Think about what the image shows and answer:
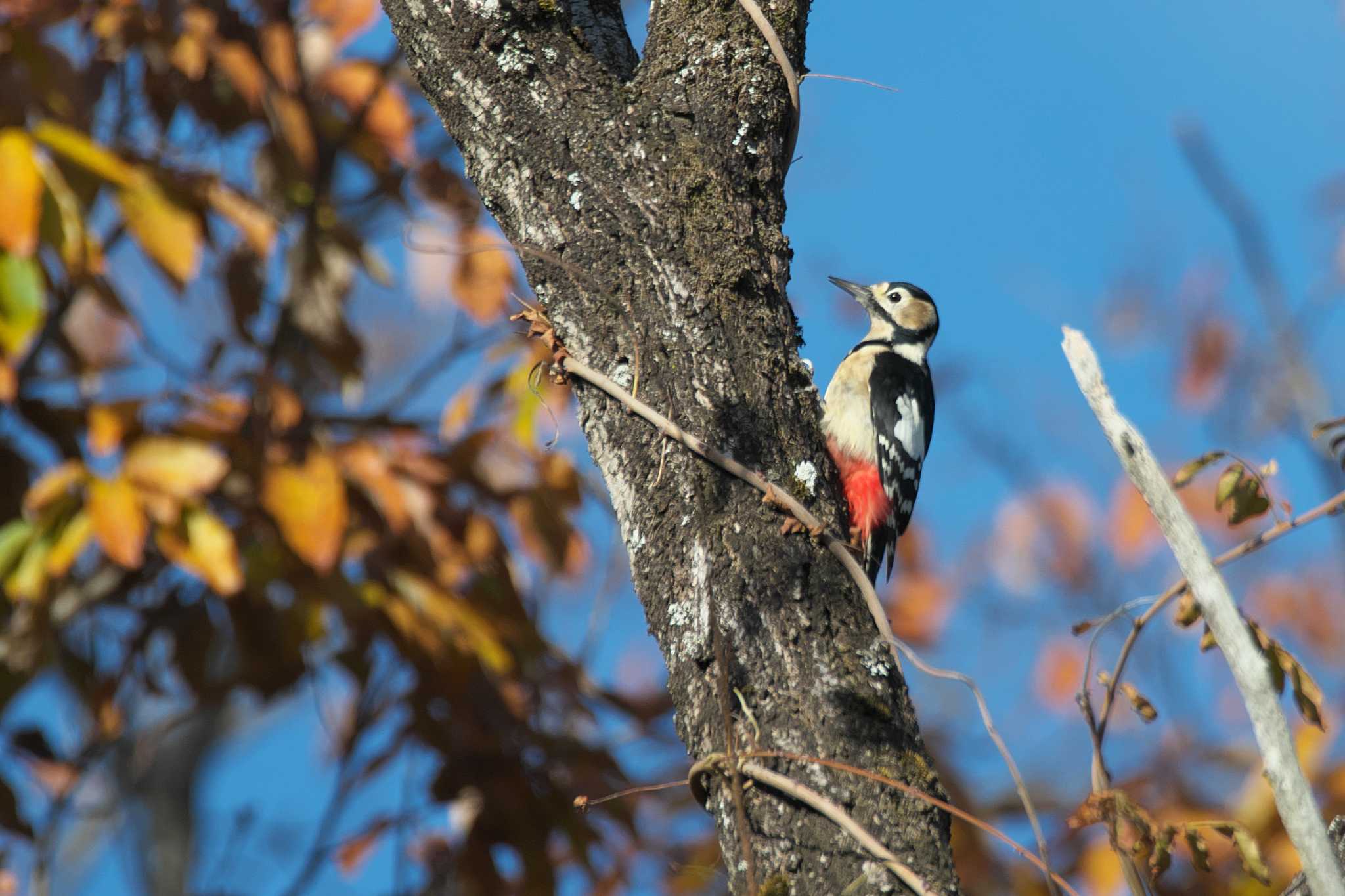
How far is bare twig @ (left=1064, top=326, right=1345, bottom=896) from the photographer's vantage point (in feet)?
4.14

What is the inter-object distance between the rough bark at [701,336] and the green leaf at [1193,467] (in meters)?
0.52

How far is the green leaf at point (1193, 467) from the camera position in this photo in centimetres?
A: 183

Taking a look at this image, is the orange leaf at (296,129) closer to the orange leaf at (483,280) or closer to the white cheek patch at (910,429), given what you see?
the orange leaf at (483,280)

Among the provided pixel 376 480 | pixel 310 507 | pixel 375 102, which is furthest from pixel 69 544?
pixel 375 102

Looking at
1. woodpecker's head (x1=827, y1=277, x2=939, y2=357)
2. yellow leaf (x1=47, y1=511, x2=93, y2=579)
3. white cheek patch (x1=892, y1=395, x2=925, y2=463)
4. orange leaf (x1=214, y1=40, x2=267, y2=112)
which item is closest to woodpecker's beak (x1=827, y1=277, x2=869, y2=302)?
woodpecker's head (x1=827, y1=277, x2=939, y2=357)

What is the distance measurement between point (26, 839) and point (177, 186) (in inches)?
65.7

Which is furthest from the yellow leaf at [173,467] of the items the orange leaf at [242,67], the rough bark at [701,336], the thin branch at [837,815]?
the thin branch at [837,815]

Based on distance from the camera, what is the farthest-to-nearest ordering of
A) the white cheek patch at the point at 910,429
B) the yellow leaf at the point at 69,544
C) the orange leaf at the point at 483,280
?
the white cheek patch at the point at 910,429
the orange leaf at the point at 483,280
the yellow leaf at the point at 69,544

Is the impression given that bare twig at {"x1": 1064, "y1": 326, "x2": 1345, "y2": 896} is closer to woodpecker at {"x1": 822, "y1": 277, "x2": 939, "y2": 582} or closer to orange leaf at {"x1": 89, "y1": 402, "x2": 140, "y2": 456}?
woodpecker at {"x1": 822, "y1": 277, "x2": 939, "y2": 582}

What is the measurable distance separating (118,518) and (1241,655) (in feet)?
7.55

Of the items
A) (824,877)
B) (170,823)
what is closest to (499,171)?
(824,877)

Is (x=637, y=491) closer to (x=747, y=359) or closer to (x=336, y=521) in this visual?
(x=747, y=359)

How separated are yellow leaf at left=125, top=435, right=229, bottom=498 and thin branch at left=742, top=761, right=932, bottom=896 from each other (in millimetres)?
1628

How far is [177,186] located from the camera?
3047 mm
